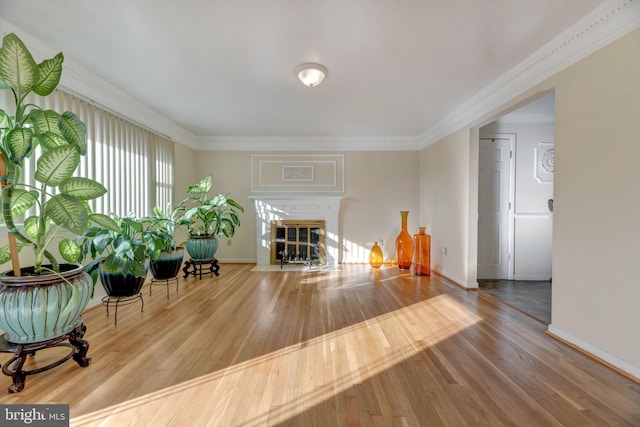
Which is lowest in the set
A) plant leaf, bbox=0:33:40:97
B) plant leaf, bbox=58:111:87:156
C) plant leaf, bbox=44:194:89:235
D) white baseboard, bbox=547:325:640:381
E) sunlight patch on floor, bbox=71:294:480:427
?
sunlight patch on floor, bbox=71:294:480:427

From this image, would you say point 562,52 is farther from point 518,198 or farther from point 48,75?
point 48,75

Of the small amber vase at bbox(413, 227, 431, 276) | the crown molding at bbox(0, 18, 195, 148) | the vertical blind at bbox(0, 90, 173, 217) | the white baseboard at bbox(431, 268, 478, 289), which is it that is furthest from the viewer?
the small amber vase at bbox(413, 227, 431, 276)

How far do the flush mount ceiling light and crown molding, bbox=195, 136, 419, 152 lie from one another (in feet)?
8.11

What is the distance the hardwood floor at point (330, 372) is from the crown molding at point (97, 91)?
2.24m

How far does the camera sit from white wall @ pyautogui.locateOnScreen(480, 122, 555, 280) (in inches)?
153

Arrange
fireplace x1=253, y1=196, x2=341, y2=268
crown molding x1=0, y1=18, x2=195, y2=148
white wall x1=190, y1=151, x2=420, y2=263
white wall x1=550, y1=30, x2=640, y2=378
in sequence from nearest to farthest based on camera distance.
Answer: white wall x1=550, y1=30, x2=640, y2=378
crown molding x1=0, y1=18, x2=195, y2=148
fireplace x1=253, y1=196, x2=341, y2=268
white wall x1=190, y1=151, x2=420, y2=263

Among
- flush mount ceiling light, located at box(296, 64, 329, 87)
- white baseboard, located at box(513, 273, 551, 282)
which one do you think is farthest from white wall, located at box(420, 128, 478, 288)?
flush mount ceiling light, located at box(296, 64, 329, 87)

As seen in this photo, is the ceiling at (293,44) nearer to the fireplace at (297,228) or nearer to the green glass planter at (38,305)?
the green glass planter at (38,305)

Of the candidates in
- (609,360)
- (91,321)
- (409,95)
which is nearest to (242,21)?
(409,95)

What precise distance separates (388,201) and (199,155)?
3.78m

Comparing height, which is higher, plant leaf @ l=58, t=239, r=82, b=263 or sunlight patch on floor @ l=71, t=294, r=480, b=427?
plant leaf @ l=58, t=239, r=82, b=263

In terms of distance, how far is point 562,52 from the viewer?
6.79ft

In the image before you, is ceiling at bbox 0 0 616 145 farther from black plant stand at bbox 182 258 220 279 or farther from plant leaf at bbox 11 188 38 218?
black plant stand at bbox 182 258 220 279

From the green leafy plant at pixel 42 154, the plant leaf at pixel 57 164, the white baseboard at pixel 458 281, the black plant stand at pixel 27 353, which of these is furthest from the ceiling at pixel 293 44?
the white baseboard at pixel 458 281
